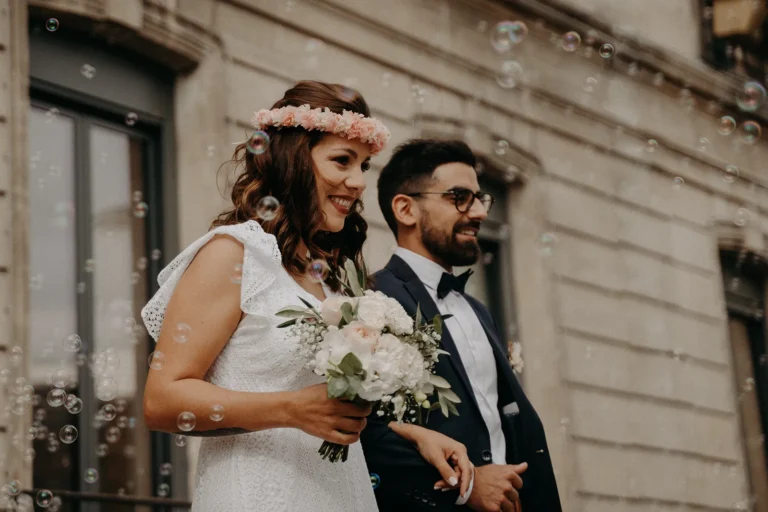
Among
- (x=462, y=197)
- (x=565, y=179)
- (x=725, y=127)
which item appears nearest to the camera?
(x=462, y=197)

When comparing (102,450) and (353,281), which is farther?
(102,450)

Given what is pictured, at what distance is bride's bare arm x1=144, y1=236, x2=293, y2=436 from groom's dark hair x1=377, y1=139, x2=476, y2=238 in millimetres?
1654

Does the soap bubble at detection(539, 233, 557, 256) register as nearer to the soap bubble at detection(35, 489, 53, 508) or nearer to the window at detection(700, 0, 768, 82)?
the window at detection(700, 0, 768, 82)

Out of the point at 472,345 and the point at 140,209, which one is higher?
the point at 140,209

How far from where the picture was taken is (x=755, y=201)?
37.4ft

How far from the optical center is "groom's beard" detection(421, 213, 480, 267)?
169 inches

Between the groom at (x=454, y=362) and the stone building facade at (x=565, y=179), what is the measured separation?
1842 millimetres

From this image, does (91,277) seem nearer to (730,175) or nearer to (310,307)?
(310,307)

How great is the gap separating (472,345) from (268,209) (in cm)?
119

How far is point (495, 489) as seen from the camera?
3545 mm

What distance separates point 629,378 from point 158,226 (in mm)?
4504

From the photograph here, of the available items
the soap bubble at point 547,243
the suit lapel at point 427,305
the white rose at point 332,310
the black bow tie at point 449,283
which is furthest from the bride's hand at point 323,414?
the soap bubble at point 547,243

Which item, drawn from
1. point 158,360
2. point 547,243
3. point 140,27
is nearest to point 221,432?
point 158,360

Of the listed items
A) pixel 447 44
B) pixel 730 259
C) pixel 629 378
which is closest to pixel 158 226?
pixel 447 44
